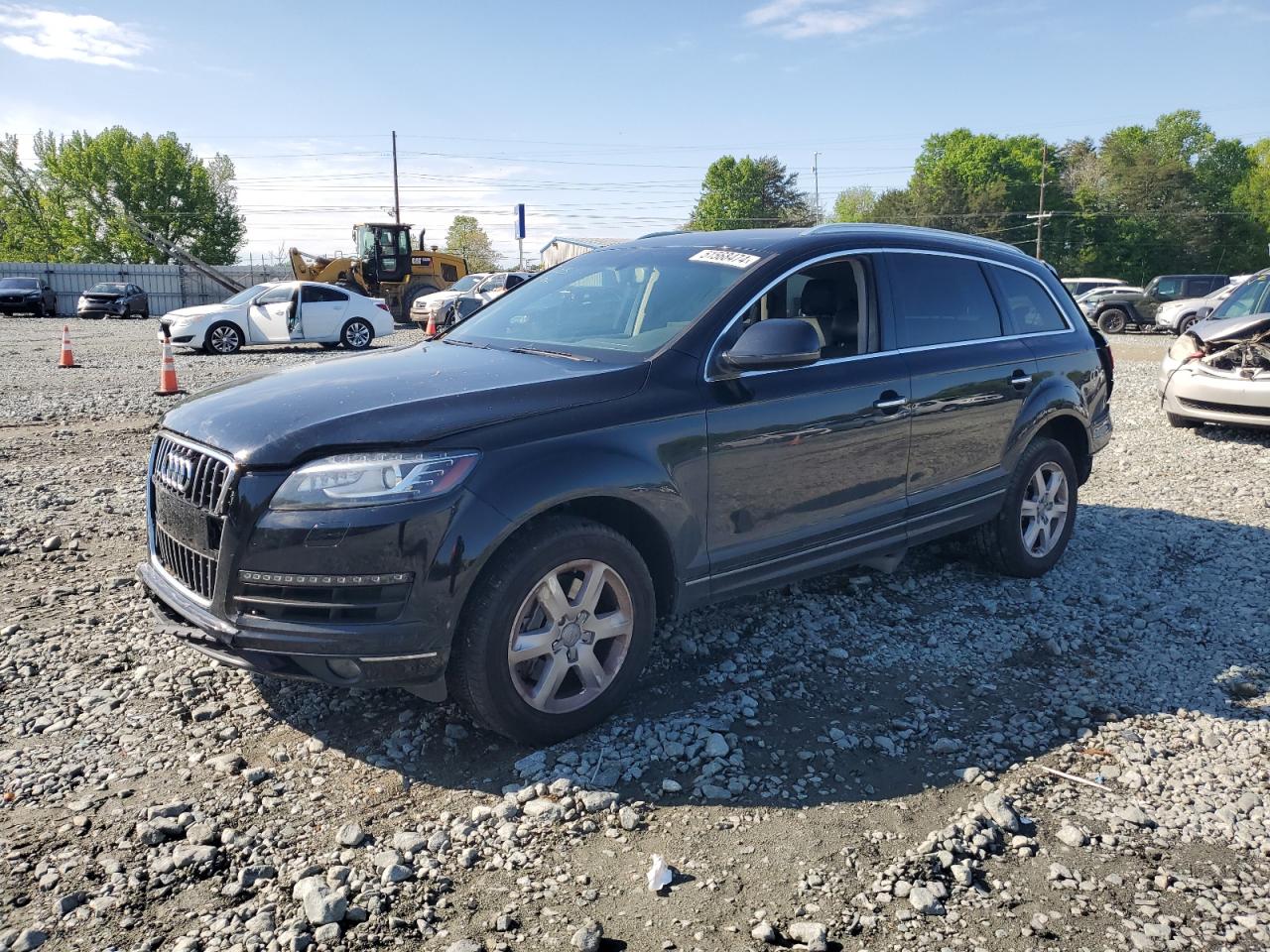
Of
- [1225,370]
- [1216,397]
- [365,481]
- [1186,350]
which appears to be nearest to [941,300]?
[365,481]

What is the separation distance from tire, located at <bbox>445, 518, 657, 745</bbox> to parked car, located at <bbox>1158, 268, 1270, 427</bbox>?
8326 millimetres

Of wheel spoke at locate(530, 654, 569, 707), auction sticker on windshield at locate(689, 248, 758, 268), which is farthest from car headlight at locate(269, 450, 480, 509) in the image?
auction sticker on windshield at locate(689, 248, 758, 268)

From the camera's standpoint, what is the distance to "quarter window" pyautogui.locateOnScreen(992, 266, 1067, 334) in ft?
17.5

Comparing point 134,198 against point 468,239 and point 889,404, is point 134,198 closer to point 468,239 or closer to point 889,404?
point 468,239

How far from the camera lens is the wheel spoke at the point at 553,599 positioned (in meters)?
3.28

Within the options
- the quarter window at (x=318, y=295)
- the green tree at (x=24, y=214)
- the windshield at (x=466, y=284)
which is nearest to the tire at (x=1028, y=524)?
the quarter window at (x=318, y=295)

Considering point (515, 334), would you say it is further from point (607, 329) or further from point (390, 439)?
point (390, 439)

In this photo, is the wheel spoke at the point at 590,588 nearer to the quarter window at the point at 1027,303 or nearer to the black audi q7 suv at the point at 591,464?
the black audi q7 suv at the point at 591,464

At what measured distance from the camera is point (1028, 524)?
17.8 feet

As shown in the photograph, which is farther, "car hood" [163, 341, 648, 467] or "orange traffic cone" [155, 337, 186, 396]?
"orange traffic cone" [155, 337, 186, 396]

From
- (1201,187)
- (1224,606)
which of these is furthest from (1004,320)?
(1201,187)

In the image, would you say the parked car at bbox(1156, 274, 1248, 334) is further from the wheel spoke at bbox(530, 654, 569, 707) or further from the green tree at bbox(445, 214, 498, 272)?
the green tree at bbox(445, 214, 498, 272)

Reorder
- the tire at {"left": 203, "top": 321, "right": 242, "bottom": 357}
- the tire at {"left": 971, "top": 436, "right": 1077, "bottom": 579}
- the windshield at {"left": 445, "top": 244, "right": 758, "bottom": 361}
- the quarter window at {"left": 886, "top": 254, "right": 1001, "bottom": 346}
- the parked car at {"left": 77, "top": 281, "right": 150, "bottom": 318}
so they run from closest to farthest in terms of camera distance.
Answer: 1. the windshield at {"left": 445, "top": 244, "right": 758, "bottom": 361}
2. the quarter window at {"left": 886, "top": 254, "right": 1001, "bottom": 346}
3. the tire at {"left": 971, "top": 436, "right": 1077, "bottom": 579}
4. the tire at {"left": 203, "top": 321, "right": 242, "bottom": 357}
5. the parked car at {"left": 77, "top": 281, "right": 150, "bottom": 318}

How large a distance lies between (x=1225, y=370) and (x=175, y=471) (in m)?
9.85
